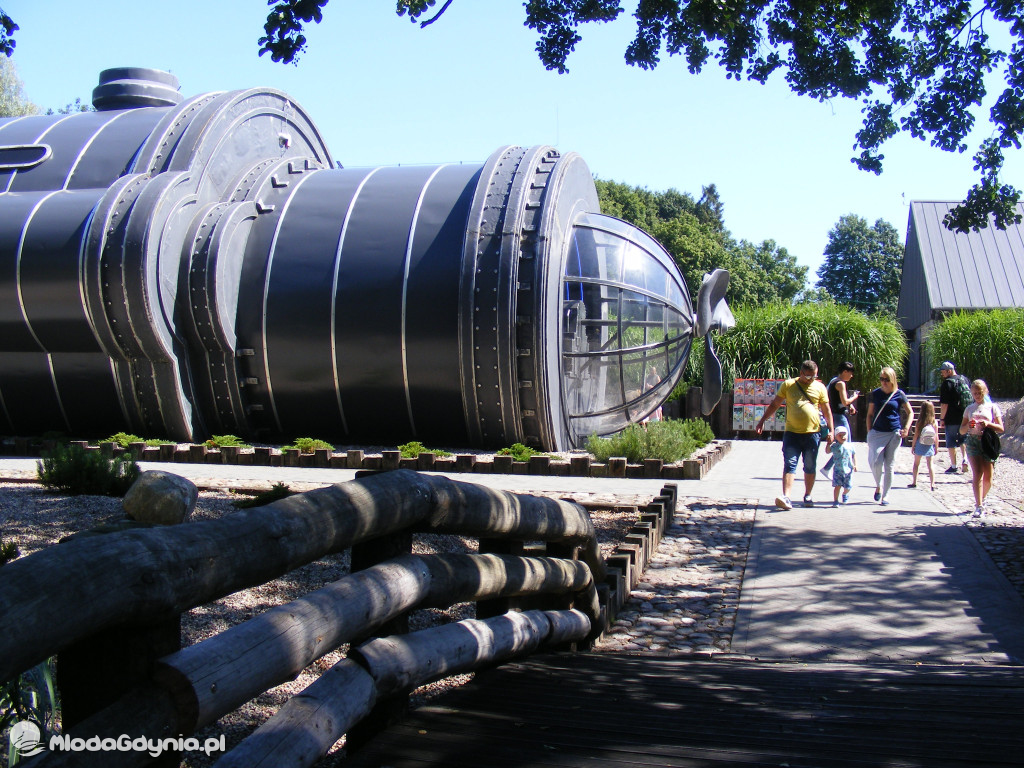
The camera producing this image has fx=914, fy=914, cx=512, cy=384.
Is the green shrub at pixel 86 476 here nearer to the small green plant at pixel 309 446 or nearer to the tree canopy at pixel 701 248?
the small green plant at pixel 309 446

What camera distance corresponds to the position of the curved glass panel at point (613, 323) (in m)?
13.8

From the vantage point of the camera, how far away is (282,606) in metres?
2.46

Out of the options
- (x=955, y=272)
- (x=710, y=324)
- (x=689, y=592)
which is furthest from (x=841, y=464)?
(x=955, y=272)

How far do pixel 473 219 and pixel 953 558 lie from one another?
27.2 feet

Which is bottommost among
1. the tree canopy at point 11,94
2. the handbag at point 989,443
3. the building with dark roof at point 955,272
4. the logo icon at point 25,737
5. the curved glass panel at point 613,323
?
the logo icon at point 25,737

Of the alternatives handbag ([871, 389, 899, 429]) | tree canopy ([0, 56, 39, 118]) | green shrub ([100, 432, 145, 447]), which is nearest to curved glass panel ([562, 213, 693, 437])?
handbag ([871, 389, 899, 429])

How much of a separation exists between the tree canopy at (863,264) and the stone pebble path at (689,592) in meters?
71.5

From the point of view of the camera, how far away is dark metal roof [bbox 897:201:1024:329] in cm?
2823

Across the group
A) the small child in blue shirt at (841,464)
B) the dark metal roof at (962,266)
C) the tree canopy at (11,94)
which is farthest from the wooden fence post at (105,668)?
the tree canopy at (11,94)

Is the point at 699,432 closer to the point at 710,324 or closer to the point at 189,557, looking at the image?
the point at 710,324

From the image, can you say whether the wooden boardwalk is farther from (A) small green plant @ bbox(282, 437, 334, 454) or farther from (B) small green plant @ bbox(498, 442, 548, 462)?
(A) small green plant @ bbox(282, 437, 334, 454)

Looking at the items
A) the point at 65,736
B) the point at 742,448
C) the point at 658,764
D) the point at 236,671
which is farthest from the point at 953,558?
the point at 742,448

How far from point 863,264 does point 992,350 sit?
59.9m

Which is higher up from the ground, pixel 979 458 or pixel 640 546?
pixel 979 458
